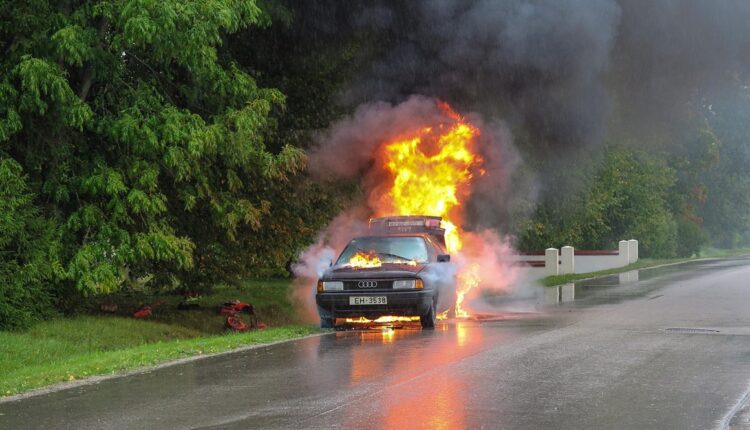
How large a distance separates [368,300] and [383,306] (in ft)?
0.84

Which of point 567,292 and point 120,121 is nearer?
point 120,121

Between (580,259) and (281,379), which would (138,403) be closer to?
(281,379)

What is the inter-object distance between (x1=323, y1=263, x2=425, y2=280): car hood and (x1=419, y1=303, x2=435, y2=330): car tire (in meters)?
0.65

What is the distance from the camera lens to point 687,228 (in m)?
64.5

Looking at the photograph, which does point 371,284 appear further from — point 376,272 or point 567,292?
point 567,292

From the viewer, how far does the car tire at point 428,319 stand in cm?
1597

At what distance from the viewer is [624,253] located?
48125 millimetres

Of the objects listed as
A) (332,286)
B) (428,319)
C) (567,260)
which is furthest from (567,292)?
(567,260)

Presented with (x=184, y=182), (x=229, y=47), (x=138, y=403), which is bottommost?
(x=138, y=403)

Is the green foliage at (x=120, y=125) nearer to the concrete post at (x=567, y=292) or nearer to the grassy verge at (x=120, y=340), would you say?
the grassy verge at (x=120, y=340)

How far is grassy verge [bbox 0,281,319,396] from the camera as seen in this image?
1146 centimetres

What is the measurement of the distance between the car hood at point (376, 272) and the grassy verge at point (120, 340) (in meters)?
1.01

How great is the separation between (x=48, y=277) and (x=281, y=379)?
7778mm

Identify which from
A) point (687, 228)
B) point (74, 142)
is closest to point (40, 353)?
point (74, 142)
